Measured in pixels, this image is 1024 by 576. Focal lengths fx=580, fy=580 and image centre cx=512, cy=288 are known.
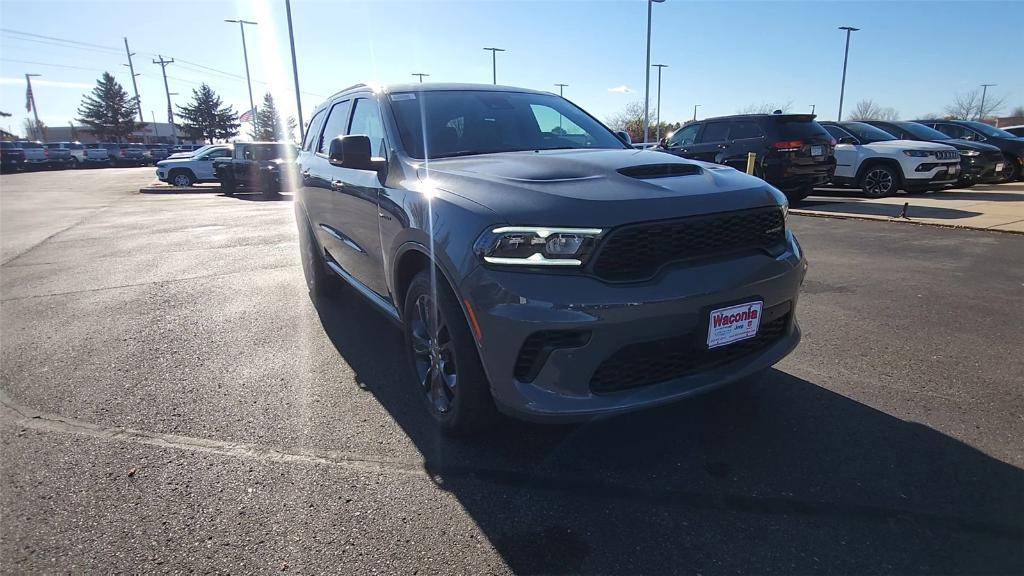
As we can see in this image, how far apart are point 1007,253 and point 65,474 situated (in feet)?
28.8

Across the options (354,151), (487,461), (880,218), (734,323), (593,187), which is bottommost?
(487,461)

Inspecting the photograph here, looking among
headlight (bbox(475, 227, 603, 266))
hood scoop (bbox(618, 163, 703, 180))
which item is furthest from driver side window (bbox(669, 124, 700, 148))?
headlight (bbox(475, 227, 603, 266))

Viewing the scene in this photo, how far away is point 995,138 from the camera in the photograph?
48.7ft

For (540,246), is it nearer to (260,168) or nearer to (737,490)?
(737,490)

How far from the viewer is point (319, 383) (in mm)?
3625

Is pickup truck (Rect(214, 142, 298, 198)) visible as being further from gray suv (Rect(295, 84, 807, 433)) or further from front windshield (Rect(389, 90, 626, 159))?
gray suv (Rect(295, 84, 807, 433))

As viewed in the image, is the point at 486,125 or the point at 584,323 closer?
the point at 584,323

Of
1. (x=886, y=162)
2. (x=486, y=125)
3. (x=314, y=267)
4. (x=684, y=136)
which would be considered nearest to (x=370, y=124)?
(x=486, y=125)

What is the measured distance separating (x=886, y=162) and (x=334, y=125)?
462 inches

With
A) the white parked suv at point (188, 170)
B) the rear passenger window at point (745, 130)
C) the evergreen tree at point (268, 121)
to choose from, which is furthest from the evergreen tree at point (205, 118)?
the rear passenger window at point (745, 130)

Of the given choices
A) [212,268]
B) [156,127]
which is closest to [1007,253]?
Result: [212,268]

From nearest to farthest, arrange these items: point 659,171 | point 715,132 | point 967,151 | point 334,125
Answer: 1. point 659,171
2. point 334,125
3. point 715,132
4. point 967,151

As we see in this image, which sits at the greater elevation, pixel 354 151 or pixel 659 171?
pixel 354 151

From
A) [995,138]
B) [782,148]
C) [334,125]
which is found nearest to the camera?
[334,125]
